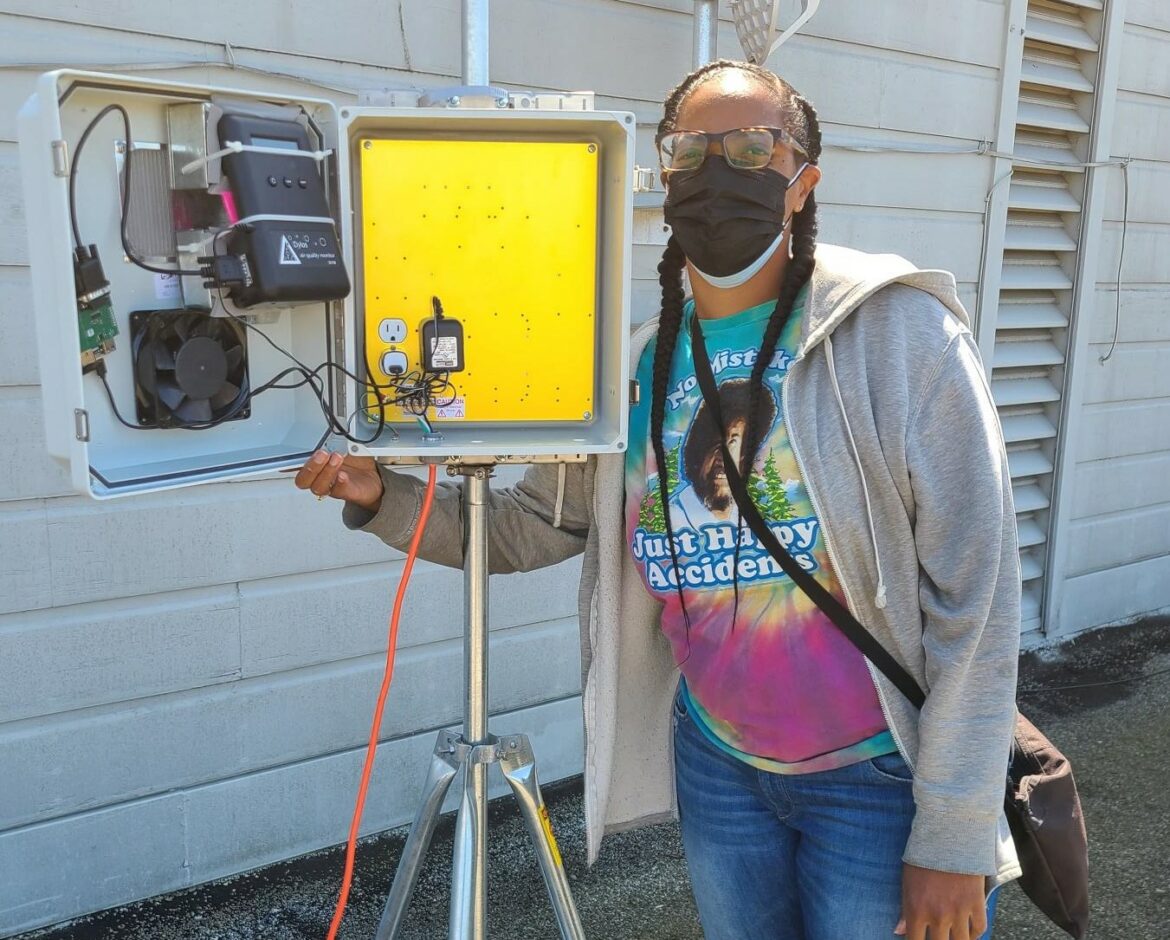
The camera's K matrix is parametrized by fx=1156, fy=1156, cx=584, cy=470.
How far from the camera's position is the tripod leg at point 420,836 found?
1.79m

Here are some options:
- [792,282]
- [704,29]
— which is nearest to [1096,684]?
[704,29]

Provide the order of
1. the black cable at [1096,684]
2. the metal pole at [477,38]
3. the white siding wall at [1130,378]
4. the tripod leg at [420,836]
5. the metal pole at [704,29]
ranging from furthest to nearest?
the white siding wall at [1130,378]
the black cable at [1096,684]
the metal pole at [704,29]
the metal pole at [477,38]
the tripod leg at [420,836]

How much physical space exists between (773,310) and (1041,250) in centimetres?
360

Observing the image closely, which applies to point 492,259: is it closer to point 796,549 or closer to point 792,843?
A: point 796,549

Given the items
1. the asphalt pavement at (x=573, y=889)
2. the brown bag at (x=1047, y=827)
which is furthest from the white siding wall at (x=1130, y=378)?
the brown bag at (x=1047, y=827)

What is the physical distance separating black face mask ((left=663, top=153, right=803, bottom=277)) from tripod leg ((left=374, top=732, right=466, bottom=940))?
33.7 inches

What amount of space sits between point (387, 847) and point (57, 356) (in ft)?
7.26

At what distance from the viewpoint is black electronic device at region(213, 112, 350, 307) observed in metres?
1.54

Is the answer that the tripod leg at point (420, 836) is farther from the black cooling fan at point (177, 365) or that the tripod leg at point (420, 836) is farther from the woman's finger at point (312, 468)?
the black cooling fan at point (177, 365)

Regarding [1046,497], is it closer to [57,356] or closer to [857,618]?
[857,618]

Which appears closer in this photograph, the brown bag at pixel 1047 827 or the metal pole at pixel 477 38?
the brown bag at pixel 1047 827

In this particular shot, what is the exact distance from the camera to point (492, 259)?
1.69 m

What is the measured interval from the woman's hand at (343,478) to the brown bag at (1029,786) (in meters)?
0.50

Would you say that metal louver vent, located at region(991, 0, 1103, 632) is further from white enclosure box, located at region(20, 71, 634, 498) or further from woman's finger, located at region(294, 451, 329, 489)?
woman's finger, located at region(294, 451, 329, 489)
